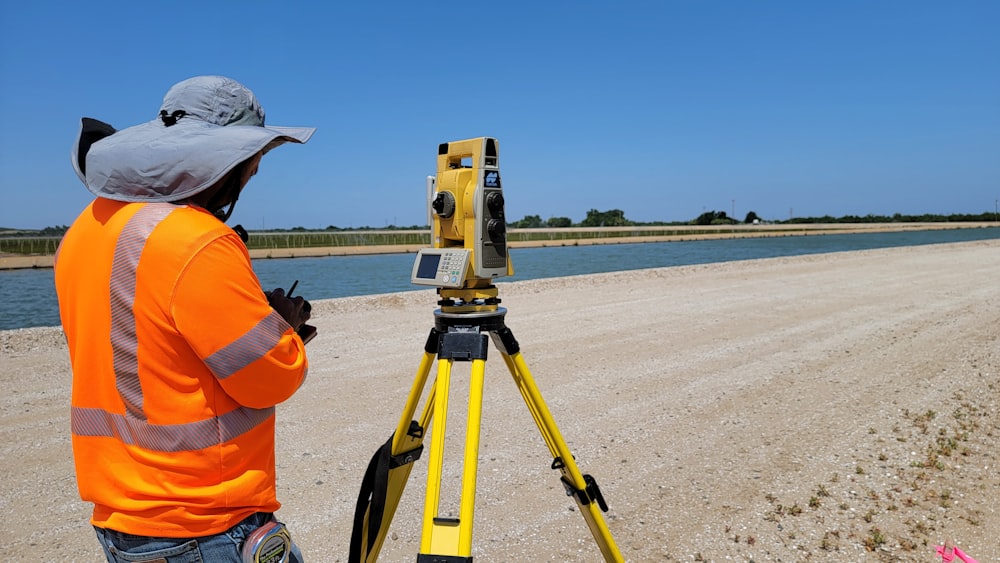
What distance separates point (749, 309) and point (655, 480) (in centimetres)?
729

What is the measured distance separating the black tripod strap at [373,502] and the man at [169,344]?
2.82 ft

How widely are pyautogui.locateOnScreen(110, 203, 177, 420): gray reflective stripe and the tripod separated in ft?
2.83

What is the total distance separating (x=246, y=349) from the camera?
1.29m

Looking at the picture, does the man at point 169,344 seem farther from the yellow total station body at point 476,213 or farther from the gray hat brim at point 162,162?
the yellow total station body at point 476,213

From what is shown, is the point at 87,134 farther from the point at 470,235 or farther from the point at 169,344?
the point at 470,235

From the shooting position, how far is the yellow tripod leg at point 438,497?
1.83m

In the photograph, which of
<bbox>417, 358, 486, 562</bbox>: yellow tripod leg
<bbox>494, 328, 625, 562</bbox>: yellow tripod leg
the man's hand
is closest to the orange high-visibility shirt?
the man's hand

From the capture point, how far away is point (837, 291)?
40.8ft

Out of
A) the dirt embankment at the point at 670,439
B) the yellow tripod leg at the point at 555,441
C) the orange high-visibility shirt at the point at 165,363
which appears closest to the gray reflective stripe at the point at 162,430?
the orange high-visibility shirt at the point at 165,363

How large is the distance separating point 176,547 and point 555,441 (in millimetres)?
1293

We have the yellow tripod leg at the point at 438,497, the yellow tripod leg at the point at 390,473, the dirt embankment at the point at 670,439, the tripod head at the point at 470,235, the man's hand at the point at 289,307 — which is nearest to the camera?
the man's hand at the point at 289,307

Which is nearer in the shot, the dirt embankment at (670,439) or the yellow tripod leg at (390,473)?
the yellow tripod leg at (390,473)

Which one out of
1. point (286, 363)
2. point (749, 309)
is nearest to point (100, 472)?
point (286, 363)

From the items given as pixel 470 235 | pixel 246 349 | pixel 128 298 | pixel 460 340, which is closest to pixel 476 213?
pixel 470 235
